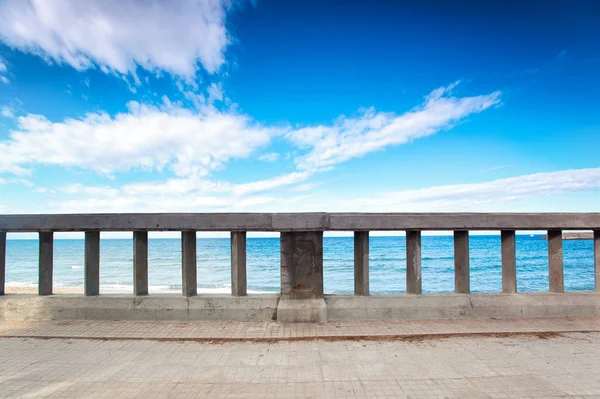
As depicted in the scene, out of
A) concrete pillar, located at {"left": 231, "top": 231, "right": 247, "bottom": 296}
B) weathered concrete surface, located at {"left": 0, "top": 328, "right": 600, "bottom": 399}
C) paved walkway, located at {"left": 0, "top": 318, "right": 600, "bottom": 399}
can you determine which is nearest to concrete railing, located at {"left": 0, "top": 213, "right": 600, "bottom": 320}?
concrete pillar, located at {"left": 231, "top": 231, "right": 247, "bottom": 296}

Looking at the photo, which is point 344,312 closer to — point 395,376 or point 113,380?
point 395,376

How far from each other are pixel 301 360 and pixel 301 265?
1393 millimetres

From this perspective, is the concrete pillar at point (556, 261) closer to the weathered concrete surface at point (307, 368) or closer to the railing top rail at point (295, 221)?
the railing top rail at point (295, 221)

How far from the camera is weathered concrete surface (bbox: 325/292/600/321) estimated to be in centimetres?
454

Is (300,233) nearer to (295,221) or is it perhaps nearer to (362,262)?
(295,221)

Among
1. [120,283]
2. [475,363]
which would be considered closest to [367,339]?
[475,363]

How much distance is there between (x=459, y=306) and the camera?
461 cm

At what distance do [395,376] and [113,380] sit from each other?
2.46 meters

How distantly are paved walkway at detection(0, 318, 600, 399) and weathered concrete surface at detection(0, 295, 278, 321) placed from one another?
0.15m

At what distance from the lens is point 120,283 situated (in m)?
21.9

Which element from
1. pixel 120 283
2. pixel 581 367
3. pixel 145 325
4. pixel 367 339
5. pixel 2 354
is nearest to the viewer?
pixel 581 367

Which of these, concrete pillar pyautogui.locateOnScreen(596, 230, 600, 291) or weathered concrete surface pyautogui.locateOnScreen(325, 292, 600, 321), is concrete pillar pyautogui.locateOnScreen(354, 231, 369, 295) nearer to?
weathered concrete surface pyautogui.locateOnScreen(325, 292, 600, 321)

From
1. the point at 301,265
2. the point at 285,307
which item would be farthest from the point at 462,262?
the point at 285,307

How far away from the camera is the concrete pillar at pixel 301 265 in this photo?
179 inches
